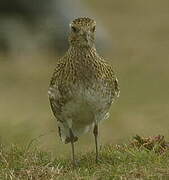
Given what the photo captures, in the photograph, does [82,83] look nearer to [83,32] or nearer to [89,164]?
[83,32]

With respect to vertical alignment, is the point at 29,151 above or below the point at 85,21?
below

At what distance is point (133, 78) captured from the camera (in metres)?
22.2

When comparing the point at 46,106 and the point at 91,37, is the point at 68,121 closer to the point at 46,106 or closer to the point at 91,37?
→ the point at 91,37

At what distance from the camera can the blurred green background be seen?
54.7 ft

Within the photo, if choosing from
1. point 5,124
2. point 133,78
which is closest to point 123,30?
point 133,78

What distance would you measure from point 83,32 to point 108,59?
15.3 meters

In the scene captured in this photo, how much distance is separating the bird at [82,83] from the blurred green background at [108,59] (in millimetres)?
2142

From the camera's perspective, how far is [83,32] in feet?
32.2


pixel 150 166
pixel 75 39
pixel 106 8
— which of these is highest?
pixel 75 39

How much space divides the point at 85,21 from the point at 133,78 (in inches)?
484

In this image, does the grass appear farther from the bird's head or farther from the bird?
the bird's head

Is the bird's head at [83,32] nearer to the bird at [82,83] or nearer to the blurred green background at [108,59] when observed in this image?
the bird at [82,83]

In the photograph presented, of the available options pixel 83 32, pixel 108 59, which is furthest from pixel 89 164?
pixel 108 59

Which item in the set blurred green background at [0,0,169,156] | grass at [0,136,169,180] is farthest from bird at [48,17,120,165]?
blurred green background at [0,0,169,156]
